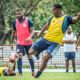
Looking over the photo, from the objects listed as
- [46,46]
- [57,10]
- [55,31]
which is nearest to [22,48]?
[46,46]

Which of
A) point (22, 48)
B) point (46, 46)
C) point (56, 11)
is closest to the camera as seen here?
point (56, 11)

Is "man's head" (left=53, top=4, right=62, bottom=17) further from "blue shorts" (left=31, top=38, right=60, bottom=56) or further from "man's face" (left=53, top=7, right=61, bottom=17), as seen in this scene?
"blue shorts" (left=31, top=38, right=60, bottom=56)

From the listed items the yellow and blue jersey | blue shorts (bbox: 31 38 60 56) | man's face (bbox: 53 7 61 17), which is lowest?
blue shorts (bbox: 31 38 60 56)

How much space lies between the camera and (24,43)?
41.5 feet

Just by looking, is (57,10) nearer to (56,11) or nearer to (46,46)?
(56,11)

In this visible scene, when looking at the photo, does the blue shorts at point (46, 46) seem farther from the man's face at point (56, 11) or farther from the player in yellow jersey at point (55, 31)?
the man's face at point (56, 11)

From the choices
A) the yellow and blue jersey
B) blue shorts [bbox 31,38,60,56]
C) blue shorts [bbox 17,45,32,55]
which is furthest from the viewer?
blue shorts [bbox 17,45,32,55]

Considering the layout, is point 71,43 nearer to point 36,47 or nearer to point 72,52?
point 72,52

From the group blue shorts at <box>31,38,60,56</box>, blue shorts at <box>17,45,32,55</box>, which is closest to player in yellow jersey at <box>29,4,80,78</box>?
blue shorts at <box>31,38,60,56</box>

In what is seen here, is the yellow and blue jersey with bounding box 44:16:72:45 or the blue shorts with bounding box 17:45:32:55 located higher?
the yellow and blue jersey with bounding box 44:16:72:45

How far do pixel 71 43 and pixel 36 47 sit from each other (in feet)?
18.2

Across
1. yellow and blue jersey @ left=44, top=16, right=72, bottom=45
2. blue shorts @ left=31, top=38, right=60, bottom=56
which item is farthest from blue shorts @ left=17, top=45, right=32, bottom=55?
yellow and blue jersey @ left=44, top=16, right=72, bottom=45

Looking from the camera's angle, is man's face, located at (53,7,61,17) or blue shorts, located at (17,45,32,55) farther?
blue shorts, located at (17,45,32,55)

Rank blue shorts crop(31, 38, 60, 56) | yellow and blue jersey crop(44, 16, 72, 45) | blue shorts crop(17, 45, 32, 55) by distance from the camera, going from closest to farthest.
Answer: blue shorts crop(31, 38, 60, 56) → yellow and blue jersey crop(44, 16, 72, 45) → blue shorts crop(17, 45, 32, 55)
